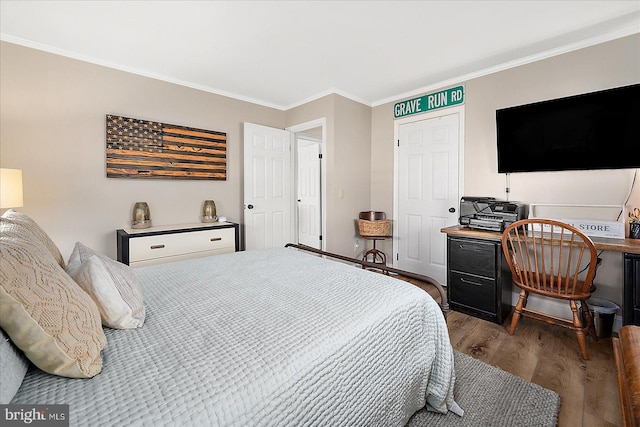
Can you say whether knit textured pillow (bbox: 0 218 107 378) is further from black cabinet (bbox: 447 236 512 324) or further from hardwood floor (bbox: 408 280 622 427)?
black cabinet (bbox: 447 236 512 324)

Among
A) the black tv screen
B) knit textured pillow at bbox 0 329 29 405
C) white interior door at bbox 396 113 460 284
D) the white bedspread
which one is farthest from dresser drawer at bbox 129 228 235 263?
the black tv screen

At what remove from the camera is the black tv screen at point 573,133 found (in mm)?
2184

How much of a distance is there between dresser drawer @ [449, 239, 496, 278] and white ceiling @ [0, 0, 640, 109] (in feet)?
5.94

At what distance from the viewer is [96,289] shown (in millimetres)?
948

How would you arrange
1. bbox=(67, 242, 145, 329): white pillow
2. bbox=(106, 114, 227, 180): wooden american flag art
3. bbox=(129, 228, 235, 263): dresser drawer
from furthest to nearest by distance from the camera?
1. bbox=(106, 114, 227, 180): wooden american flag art
2. bbox=(129, 228, 235, 263): dresser drawer
3. bbox=(67, 242, 145, 329): white pillow

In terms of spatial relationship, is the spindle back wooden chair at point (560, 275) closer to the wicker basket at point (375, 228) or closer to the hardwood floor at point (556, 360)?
the hardwood floor at point (556, 360)

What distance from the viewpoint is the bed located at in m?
0.67

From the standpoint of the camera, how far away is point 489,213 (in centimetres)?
263

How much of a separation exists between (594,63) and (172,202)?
4.32m

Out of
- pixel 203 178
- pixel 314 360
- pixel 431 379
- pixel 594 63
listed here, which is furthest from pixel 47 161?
pixel 594 63

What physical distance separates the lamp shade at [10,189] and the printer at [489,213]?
3709 millimetres

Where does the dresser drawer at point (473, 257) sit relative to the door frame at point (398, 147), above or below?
below

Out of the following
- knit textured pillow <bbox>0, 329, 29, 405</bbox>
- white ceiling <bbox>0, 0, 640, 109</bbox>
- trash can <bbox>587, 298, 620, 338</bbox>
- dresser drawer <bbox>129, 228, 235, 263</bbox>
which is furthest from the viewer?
dresser drawer <bbox>129, 228, 235, 263</bbox>

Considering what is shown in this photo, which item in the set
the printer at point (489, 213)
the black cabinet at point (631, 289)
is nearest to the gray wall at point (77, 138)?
the printer at point (489, 213)
